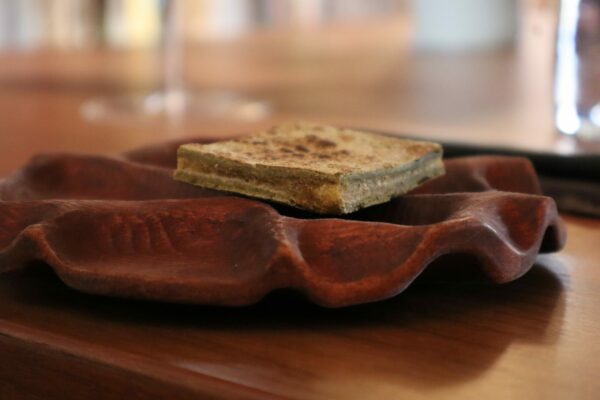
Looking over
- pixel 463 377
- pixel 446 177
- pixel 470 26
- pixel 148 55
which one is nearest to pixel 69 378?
pixel 463 377

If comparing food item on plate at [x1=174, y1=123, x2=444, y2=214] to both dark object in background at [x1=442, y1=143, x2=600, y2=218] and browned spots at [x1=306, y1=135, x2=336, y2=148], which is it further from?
dark object in background at [x1=442, y1=143, x2=600, y2=218]

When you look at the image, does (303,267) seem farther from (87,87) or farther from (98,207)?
(87,87)

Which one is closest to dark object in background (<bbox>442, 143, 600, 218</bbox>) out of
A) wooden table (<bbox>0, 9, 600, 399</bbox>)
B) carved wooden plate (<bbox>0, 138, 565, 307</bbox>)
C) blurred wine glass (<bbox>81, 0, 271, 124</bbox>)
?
wooden table (<bbox>0, 9, 600, 399</bbox>)

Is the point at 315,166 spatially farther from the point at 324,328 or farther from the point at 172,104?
the point at 172,104

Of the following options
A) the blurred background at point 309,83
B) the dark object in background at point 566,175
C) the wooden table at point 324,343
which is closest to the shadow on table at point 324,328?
the wooden table at point 324,343

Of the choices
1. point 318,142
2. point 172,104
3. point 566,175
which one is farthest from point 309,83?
point 318,142

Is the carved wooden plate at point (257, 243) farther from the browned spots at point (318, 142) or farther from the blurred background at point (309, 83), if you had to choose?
the blurred background at point (309, 83)
